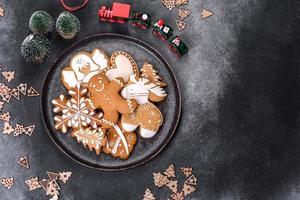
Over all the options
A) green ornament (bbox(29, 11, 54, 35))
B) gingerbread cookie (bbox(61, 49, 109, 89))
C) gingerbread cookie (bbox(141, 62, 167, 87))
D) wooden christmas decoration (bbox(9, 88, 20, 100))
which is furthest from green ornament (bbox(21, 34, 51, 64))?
gingerbread cookie (bbox(141, 62, 167, 87))

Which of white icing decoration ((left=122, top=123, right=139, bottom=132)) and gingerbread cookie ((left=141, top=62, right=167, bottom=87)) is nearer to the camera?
white icing decoration ((left=122, top=123, right=139, bottom=132))

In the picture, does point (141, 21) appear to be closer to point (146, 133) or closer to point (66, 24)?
point (66, 24)

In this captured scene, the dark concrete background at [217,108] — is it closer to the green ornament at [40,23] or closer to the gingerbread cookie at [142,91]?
the green ornament at [40,23]

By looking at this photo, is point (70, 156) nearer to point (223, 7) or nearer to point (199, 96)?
point (199, 96)

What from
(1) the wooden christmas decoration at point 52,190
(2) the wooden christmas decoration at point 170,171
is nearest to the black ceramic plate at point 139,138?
(2) the wooden christmas decoration at point 170,171

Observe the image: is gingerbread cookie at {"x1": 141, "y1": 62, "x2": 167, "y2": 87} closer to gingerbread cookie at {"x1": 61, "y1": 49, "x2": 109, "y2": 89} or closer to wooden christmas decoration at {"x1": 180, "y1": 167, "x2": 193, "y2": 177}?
gingerbread cookie at {"x1": 61, "y1": 49, "x2": 109, "y2": 89}
